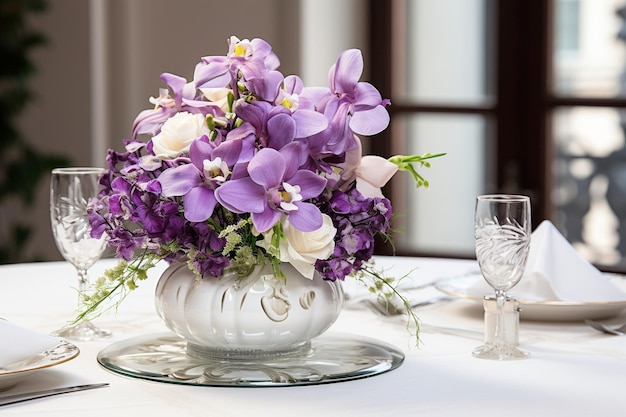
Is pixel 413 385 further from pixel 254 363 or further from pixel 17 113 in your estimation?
pixel 17 113

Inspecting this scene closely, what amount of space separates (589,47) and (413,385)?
2.89 m

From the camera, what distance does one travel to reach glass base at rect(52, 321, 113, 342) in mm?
1395

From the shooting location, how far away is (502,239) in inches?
50.9

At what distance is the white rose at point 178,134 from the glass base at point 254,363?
0.24m

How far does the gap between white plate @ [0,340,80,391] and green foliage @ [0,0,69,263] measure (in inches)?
115

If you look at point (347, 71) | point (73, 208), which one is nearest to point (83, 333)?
point (73, 208)

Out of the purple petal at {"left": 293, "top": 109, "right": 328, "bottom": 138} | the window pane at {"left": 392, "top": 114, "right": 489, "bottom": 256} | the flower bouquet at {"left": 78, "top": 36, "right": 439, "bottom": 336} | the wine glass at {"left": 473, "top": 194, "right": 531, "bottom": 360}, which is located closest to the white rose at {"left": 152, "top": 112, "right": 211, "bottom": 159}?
the flower bouquet at {"left": 78, "top": 36, "right": 439, "bottom": 336}

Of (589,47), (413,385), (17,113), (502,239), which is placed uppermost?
(589,47)

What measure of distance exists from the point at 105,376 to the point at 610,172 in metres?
3.00

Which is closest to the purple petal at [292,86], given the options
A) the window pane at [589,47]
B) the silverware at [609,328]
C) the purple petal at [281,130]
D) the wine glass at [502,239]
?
the purple petal at [281,130]

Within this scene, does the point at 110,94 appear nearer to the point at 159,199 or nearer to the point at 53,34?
the point at 53,34

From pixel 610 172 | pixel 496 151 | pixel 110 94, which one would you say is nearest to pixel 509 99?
pixel 496 151

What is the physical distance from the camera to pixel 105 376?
119 cm

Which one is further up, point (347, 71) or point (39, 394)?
point (347, 71)
